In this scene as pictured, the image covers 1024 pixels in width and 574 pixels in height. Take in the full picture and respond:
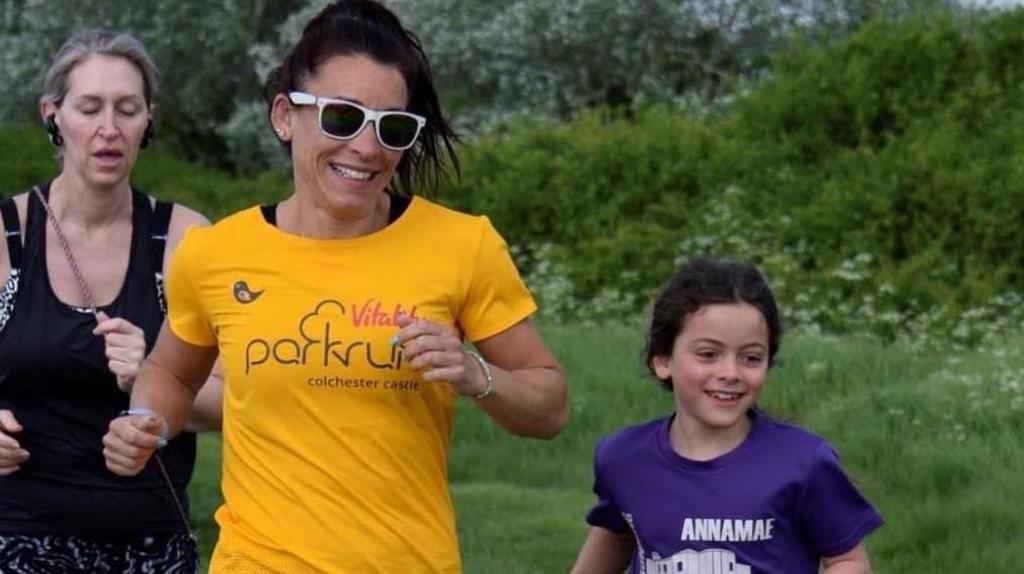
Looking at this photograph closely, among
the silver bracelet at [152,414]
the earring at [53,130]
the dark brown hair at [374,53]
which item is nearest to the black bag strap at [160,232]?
the earring at [53,130]

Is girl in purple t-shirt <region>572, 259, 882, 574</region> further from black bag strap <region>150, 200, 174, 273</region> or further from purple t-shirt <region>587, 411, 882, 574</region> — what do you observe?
black bag strap <region>150, 200, 174, 273</region>

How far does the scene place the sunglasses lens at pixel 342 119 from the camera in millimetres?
3520

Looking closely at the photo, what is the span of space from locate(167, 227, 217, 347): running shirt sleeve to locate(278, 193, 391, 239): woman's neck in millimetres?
190

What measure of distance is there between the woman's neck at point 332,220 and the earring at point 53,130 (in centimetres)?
100

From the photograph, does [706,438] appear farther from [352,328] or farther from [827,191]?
[827,191]

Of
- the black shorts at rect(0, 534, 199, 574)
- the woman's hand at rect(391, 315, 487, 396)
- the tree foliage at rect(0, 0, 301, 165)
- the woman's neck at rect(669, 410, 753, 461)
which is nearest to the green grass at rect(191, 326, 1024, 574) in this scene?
the black shorts at rect(0, 534, 199, 574)

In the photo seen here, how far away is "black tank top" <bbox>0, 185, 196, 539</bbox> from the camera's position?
4.28 meters

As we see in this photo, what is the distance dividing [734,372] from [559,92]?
1716 cm

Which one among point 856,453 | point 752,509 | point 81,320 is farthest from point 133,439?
point 856,453

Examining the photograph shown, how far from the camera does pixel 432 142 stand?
3.79 metres

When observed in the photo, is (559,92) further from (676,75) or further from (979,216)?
(979,216)

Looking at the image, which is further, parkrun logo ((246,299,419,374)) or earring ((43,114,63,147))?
earring ((43,114,63,147))

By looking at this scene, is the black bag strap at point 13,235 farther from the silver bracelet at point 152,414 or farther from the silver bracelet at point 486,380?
the silver bracelet at point 486,380

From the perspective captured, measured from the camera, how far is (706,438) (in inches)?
150
